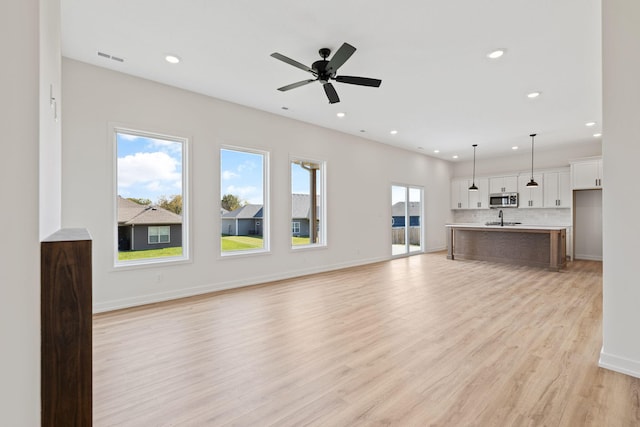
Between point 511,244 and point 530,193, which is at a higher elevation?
point 530,193

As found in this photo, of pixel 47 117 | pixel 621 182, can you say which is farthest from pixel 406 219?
pixel 47 117

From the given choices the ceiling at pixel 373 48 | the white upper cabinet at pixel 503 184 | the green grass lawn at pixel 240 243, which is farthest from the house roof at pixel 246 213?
the white upper cabinet at pixel 503 184

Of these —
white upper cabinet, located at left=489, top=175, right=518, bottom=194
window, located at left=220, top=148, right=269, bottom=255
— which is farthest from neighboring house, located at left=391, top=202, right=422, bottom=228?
window, located at left=220, top=148, right=269, bottom=255

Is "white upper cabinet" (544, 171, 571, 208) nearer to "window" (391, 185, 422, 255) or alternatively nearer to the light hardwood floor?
"window" (391, 185, 422, 255)

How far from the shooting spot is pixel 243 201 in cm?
527

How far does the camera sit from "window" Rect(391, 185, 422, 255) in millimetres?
8414

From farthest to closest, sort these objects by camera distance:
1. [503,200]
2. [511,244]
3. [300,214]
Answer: [503,200]
[511,244]
[300,214]

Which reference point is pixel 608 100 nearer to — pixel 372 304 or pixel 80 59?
pixel 372 304

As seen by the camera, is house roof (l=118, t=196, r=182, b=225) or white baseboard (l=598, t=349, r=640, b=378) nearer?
white baseboard (l=598, t=349, r=640, b=378)

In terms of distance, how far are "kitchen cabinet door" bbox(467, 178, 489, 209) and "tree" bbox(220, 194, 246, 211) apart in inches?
306

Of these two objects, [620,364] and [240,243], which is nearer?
[620,364]

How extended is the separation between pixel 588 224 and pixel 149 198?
1006cm

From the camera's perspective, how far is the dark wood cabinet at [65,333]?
1081 mm

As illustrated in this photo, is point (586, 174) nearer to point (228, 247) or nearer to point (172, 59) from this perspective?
point (228, 247)
